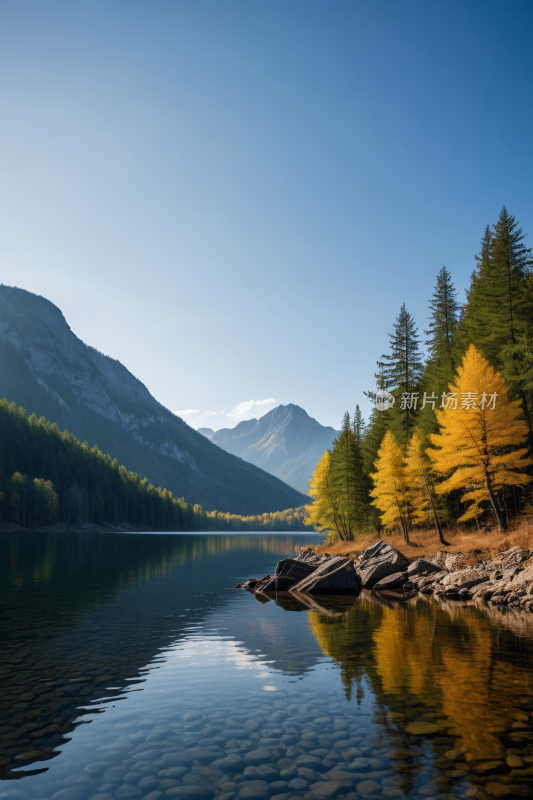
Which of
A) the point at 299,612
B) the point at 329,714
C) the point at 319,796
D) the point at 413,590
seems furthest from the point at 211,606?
the point at 319,796

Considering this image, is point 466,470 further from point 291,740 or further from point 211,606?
point 291,740

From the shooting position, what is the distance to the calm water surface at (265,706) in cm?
744

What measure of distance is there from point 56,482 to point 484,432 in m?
144

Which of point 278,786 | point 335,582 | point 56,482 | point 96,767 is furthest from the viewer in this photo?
point 56,482

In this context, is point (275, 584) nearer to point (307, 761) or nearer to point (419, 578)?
point (419, 578)

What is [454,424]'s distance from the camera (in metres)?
35.1

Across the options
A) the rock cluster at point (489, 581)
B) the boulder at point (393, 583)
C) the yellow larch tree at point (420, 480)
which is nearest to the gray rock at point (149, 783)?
the rock cluster at point (489, 581)

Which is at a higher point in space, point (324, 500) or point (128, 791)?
point (128, 791)

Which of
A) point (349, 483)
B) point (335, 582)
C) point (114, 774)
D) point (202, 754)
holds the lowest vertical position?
point (335, 582)

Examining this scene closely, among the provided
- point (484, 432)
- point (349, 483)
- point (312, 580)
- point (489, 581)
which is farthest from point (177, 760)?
point (349, 483)

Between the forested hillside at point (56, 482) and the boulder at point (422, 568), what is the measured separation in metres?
119

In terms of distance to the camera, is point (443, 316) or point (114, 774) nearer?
point (114, 774)

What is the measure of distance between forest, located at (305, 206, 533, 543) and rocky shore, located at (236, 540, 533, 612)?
6.01 meters

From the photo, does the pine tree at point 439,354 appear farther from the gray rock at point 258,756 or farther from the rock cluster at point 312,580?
the gray rock at point 258,756
